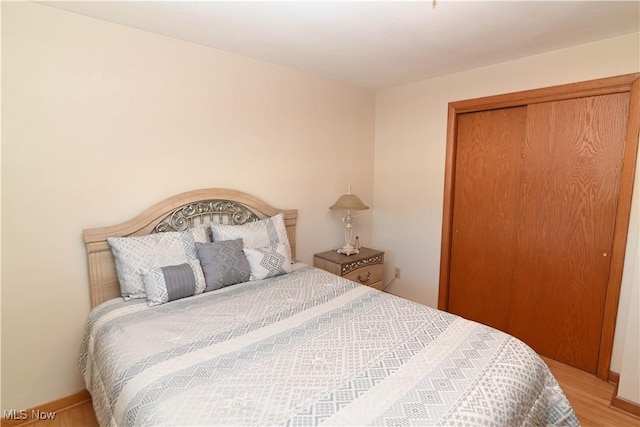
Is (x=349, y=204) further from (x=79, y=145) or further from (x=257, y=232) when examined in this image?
(x=79, y=145)

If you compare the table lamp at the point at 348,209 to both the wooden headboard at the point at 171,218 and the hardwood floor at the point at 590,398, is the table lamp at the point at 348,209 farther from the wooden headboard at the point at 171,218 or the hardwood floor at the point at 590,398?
the hardwood floor at the point at 590,398

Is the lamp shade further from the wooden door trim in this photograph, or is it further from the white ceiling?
the wooden door trim

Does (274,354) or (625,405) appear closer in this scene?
(274,354)

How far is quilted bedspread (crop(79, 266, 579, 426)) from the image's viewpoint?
109cm

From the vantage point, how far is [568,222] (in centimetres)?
239

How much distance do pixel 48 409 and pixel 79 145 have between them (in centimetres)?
158

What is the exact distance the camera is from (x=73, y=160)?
6.19 ft

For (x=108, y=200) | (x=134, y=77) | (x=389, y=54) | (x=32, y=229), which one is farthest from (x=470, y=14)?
(x=32, y=229)

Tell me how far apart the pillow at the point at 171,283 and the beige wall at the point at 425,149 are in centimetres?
220

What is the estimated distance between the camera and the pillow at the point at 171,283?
1.86 metres

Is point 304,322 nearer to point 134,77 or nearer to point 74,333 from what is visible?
point 74,333

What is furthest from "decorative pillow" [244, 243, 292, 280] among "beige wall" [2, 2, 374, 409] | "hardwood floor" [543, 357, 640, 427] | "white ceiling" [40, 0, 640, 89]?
"hardwood floor" [543, 357, 640, 427]

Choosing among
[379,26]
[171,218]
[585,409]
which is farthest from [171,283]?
[585,409]

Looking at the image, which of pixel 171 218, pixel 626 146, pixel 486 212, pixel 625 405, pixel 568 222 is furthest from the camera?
pixel 486 212
